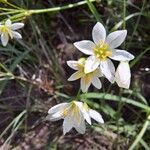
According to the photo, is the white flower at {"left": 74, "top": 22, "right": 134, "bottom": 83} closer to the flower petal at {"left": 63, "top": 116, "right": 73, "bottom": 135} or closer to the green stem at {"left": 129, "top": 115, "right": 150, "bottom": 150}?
the flower petal at {"left": 63, "top": 116, "right": 73, "bottom": 135}

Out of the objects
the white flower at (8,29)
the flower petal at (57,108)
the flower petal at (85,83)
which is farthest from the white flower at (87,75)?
the white flower at (8,29)

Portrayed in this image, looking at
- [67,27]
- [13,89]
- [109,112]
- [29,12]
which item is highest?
[29,12]

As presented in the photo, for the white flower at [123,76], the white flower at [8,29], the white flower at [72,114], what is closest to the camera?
the white flower at [123,76]

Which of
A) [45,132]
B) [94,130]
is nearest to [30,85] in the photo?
[45,132]

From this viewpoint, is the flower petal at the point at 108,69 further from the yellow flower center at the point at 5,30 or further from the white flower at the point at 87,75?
the yellow flower center at the point at 5,30

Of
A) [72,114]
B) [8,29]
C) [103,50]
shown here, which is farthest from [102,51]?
[8,29]

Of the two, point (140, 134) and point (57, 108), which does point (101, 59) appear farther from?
point (140, 134)

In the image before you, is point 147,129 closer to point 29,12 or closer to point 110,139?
point 110,139
